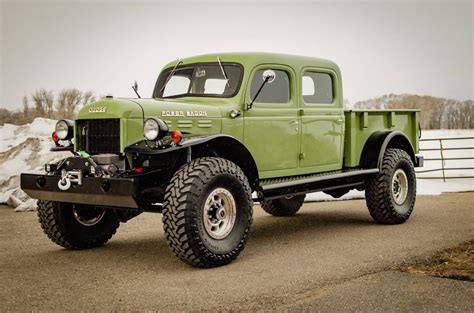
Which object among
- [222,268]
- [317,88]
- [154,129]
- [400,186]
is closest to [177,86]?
[154,129]

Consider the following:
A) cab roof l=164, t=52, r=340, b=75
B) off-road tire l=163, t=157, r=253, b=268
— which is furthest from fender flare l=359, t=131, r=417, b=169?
off-road tire l=163, t=157, r=253, b=268

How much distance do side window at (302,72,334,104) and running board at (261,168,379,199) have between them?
1077 mm

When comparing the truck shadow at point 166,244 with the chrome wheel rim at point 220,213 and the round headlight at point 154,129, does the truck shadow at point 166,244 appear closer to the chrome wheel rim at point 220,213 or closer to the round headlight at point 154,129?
the chrome wheel rim at point 220,213

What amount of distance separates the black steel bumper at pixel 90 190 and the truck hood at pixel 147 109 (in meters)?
0.78

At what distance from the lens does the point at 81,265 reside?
22.3ft

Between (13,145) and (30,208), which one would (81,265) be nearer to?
(30,208)

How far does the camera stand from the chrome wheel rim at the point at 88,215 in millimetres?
7645

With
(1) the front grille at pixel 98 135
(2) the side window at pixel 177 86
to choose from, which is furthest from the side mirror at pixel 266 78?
(1) the front grille at pixel 98 135

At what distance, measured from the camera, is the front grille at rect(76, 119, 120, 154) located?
6.76m

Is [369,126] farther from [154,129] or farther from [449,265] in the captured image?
[154,129]

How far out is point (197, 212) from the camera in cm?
627

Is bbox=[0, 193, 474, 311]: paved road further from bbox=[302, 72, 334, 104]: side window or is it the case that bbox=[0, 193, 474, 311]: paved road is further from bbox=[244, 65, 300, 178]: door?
bbox=[302, 72, 334, 104]: side window

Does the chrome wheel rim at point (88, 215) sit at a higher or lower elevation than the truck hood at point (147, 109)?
lower

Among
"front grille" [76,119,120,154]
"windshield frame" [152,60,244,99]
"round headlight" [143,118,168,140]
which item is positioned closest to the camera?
"round headlight" [143,118,168,140]
